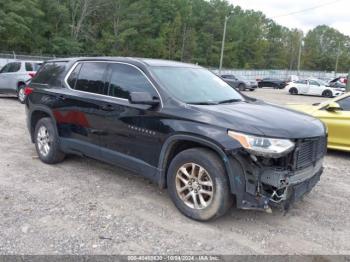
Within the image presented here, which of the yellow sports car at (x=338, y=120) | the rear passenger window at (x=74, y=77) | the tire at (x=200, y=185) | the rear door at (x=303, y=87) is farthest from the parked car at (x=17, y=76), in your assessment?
the rear door at (x=303, y=87)

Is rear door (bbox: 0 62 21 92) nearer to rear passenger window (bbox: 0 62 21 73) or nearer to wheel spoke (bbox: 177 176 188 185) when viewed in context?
rear passenger window (bbox: 0 62 21 73)

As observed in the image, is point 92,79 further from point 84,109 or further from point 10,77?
point 10,77

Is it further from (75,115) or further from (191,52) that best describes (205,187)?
(191,52)

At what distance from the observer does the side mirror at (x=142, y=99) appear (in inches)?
167

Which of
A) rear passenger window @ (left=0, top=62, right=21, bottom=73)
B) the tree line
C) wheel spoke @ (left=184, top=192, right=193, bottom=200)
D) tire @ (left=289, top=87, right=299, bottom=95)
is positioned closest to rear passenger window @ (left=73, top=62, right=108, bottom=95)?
wheel spoke @ (left=184, top=192, right=193, bottom=200)

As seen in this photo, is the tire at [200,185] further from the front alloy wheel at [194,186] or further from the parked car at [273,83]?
the parked car at [273,83]

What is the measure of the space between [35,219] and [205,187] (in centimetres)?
190

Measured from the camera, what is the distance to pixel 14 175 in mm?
5461

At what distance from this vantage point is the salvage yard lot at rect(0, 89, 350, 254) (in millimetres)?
3584

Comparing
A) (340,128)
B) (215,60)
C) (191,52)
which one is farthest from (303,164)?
(215,60)

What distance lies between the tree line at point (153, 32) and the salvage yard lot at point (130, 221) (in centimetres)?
4599

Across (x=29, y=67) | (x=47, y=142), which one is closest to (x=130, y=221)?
(x=47, y=142)

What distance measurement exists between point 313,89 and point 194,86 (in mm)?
28962

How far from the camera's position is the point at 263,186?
3.75 metres
